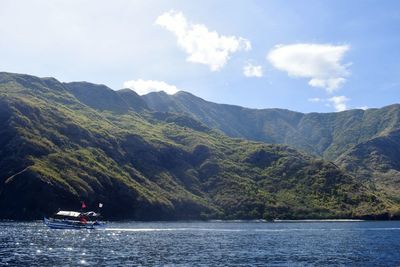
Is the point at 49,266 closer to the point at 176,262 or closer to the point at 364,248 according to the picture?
the point at 176,262

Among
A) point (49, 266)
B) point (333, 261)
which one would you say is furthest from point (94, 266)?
point (333, 261)

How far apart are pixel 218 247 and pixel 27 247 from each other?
160ft

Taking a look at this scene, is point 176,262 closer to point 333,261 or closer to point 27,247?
point 333,261

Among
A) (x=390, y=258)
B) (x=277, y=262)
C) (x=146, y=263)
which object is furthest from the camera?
(x=390, y=258)

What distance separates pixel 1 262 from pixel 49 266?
30.9 ft

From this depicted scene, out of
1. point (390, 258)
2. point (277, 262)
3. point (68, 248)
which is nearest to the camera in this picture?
point (277, 262)

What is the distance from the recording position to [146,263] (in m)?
92.1

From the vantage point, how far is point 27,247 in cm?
11462

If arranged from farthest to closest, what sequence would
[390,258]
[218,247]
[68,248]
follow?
1. [218,247]
2. [68,248]
3. [390,258]

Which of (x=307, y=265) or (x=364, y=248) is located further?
(x=364, y=248)

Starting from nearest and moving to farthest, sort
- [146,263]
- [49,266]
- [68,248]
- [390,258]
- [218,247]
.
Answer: [49,266], [146,263], [390,258], [68,248], [218,247]

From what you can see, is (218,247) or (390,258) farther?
(218,247)

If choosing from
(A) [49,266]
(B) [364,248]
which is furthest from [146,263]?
(B) [364,248]

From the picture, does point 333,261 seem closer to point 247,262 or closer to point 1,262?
point 247,262
